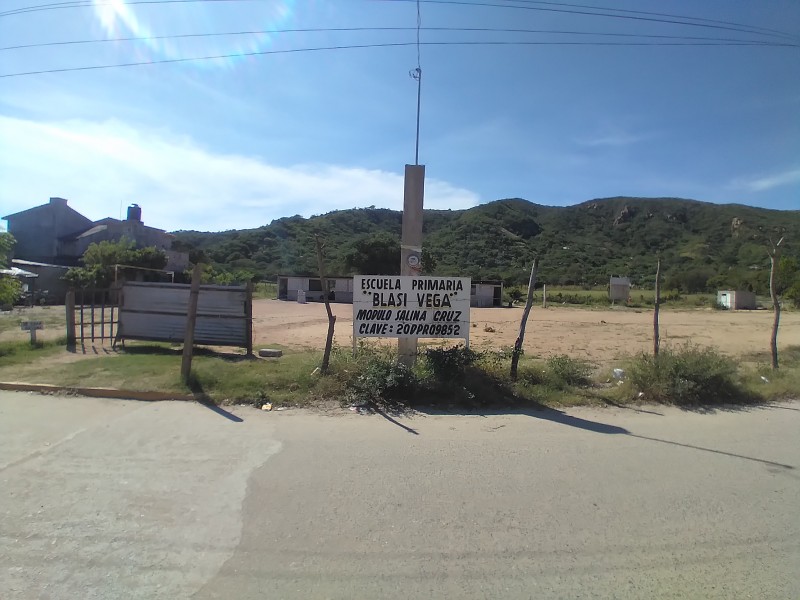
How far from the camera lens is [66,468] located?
4.80m

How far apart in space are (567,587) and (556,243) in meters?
77.9

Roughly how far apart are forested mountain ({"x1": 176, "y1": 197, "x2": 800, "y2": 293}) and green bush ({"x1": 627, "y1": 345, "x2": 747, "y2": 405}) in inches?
2099

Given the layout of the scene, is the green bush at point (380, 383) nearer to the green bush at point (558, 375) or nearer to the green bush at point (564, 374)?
the green bush at point (558, 375)

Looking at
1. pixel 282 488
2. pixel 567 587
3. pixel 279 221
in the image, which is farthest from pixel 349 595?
pixel 279 221

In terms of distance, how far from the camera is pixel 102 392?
773cm

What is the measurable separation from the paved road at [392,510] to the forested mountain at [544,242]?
184 feet

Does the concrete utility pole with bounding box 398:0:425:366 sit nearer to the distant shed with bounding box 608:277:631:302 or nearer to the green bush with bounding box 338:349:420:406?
the green bush with bounding box 338:349:420:406

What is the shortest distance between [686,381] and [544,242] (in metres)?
62.6

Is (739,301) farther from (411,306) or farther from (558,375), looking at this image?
(411,306)

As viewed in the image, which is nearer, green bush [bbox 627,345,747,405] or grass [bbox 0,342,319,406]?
grass [bbox 0,342,319,406]

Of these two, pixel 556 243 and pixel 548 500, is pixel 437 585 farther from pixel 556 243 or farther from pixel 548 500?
pixel 556 243

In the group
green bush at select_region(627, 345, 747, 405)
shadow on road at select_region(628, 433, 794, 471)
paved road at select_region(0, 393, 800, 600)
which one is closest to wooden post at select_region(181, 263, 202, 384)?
paved road at select_region(0, 393, 800, 600)

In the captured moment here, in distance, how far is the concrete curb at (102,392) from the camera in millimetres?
7617

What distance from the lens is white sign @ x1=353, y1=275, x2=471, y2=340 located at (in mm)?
8781
